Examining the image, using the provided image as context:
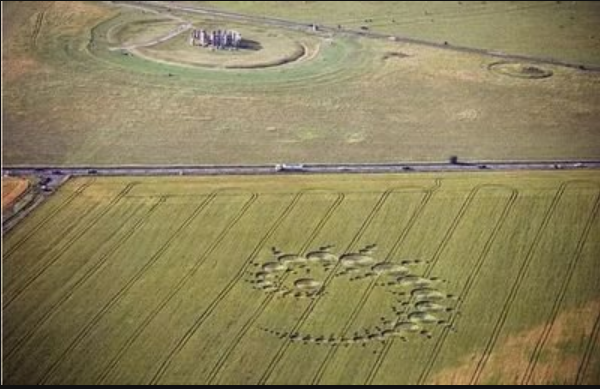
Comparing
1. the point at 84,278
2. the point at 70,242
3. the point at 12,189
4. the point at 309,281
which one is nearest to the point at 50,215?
the point at 70,242

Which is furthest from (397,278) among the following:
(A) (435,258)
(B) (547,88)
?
(B) (547,88)

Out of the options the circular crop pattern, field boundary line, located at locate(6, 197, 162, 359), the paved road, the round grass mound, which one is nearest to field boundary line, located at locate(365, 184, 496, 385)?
the circular crop pattern

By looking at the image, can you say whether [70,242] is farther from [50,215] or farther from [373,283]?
[373,283]

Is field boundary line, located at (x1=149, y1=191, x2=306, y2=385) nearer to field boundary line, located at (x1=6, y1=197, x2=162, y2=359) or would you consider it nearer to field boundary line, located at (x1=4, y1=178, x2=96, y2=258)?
field boundary line, located at (x1=6, y1=197, x2=162, y2=359)

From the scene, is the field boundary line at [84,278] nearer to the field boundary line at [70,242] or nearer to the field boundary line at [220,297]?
the field boundary line at [70,242]

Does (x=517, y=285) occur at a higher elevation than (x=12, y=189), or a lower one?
higher

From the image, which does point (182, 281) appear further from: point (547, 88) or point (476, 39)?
point (476, 39)
